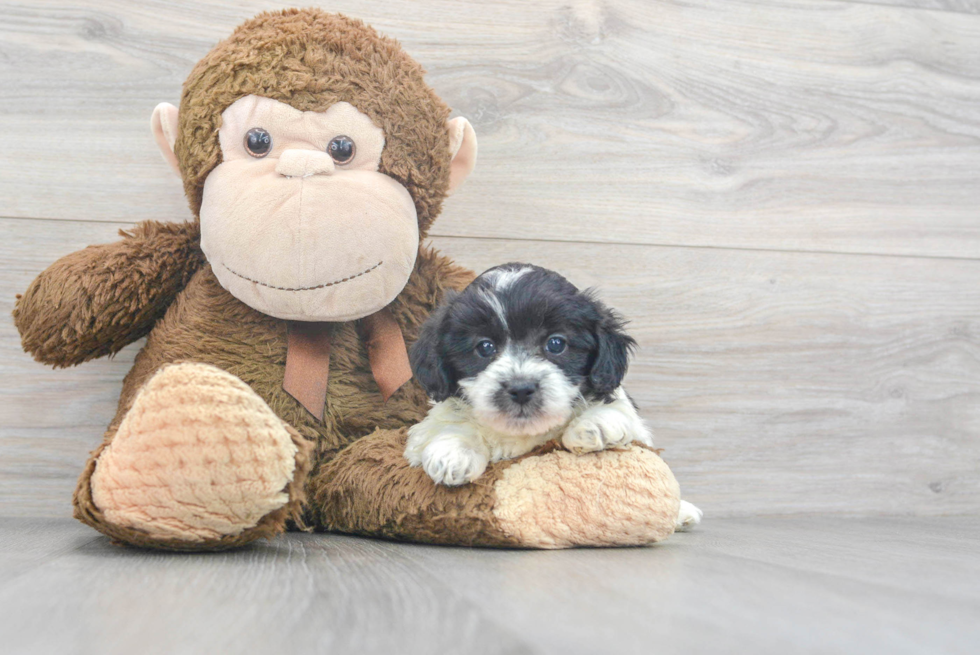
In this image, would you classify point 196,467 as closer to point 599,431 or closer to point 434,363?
point 434,363

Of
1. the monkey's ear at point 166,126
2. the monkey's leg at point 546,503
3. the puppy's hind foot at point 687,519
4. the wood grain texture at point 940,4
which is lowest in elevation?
the puppy's hind foot at point 687,519

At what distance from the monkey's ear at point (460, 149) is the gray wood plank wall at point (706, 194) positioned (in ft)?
0.76

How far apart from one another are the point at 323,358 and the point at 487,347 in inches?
12.3

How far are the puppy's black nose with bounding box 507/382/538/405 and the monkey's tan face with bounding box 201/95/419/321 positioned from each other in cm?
30

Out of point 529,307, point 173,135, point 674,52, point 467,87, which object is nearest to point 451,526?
point 529,307

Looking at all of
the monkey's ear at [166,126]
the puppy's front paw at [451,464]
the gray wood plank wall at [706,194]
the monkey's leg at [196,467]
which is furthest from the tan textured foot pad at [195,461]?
the gray wood plank wall at [706,194]

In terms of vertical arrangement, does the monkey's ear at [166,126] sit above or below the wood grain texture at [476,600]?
above

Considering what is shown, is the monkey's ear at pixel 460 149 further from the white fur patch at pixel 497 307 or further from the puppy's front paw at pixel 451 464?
the puppy's front paw at pixel 451 464

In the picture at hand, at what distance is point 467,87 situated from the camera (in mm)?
1759

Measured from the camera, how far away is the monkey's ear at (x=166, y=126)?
1.40 meters

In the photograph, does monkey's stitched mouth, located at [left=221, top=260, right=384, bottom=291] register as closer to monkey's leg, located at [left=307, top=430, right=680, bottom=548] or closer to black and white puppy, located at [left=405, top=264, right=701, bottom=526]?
black and white puppy, located at [left=405, top=264, right=701, bottom=526]

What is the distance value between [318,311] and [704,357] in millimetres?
957

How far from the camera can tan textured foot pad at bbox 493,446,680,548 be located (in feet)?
Answer: 3.76

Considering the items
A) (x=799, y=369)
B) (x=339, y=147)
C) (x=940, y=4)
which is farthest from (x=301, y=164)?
(x=940, y=4)
